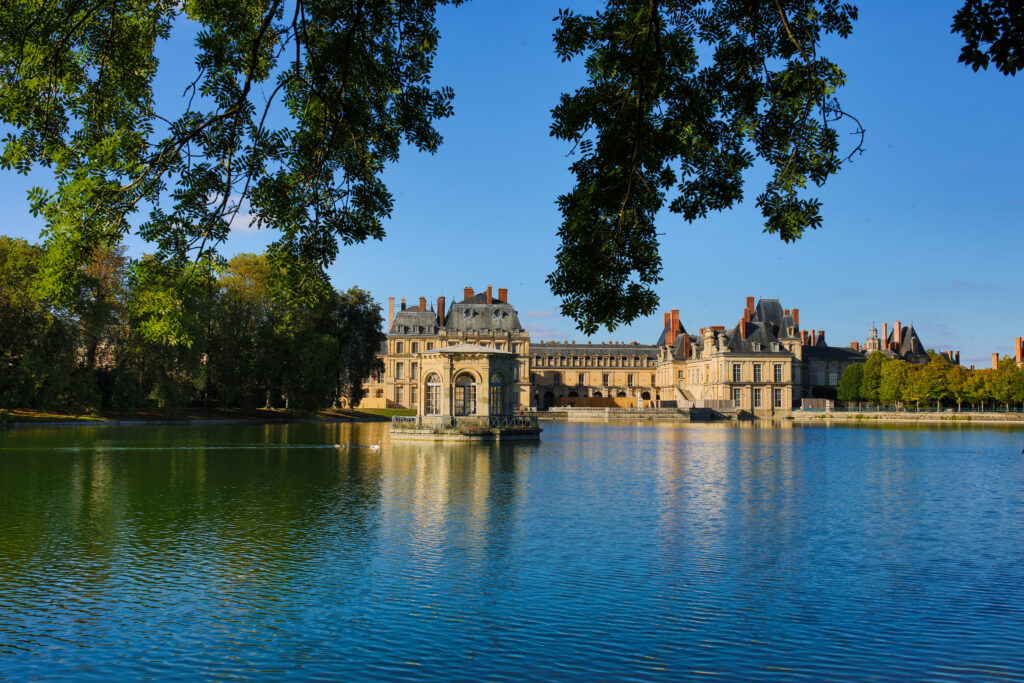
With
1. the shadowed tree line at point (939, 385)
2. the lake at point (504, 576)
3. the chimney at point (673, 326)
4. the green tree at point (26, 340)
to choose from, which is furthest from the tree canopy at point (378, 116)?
the chimney at point (673, 326)

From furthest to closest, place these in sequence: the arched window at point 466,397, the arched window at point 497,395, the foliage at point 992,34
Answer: the arched window at point 466,397
the arched window at point 497,395
the foliage at point 992,34

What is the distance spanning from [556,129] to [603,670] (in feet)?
16.7

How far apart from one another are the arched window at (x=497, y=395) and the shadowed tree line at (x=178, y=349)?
886 centimetres

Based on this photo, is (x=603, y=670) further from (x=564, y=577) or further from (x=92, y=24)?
(x=92, y=24)

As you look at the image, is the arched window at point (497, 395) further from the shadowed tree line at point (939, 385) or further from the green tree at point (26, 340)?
the shadowed tree line at point (939, 385)

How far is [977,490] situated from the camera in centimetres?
2275

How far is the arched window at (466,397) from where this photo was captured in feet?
129

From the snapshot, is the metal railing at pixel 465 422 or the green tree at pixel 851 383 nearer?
the metal railing at pixel 465 422

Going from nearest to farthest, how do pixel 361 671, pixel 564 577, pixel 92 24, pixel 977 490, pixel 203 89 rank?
pixel 203 89
pixel 92 24
pixel 361 671
pixel 564 577
pixel 977 490

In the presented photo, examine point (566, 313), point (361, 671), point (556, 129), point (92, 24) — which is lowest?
point (361, 671)

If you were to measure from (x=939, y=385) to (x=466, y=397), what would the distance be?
5524 centimetres

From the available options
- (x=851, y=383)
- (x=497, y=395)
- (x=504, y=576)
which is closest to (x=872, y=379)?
(x=851, y=383)

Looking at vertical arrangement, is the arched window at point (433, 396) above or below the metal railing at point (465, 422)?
above

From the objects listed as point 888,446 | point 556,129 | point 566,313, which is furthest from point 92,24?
point 888,446
